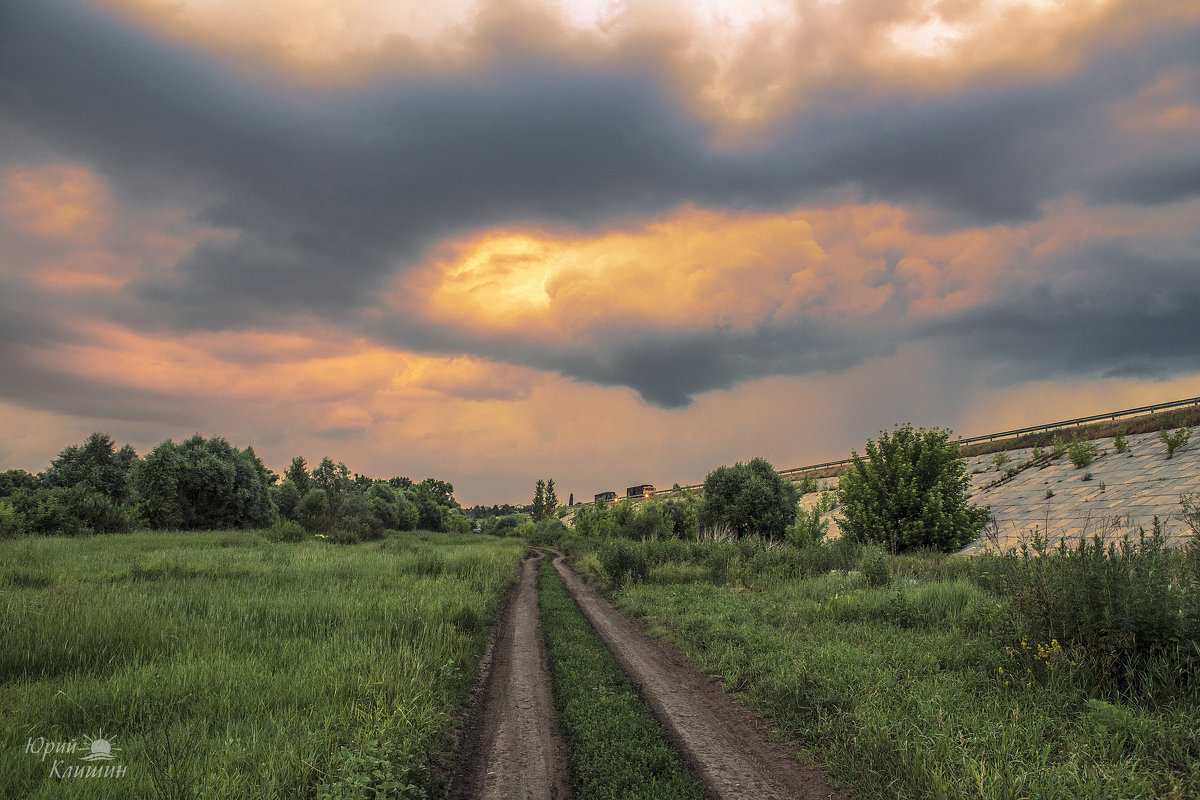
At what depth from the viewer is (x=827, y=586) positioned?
1417 cm

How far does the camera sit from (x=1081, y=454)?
29.3 meters

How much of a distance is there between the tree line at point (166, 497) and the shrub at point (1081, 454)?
4888 centimetres

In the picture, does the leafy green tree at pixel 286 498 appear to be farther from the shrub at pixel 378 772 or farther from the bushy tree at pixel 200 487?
the shrub at pixel 378 772

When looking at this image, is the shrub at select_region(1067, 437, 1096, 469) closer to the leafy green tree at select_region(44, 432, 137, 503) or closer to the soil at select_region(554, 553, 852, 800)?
the soil at select_region(554, 553, 852, 800)

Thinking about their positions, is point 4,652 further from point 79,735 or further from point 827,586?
point 827,586

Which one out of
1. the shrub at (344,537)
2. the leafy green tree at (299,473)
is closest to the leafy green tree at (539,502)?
the leafy green tree at (299,473)

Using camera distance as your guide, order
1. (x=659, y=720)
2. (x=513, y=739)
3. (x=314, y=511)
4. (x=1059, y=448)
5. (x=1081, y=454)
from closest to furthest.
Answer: (x=513, y=739)
(x=659, y=720)
(x=1081, y=454)
(x=1059, y=448)
(x=314, y=511)

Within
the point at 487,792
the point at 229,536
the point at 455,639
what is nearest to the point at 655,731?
the point at 487,792

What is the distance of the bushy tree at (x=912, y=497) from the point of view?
66.1ft

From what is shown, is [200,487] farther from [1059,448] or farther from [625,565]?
[1059,448]

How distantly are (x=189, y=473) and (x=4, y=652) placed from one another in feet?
142

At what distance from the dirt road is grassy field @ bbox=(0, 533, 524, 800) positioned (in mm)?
419

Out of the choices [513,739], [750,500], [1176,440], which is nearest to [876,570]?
[513,739]

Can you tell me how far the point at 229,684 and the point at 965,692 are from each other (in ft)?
31.5
